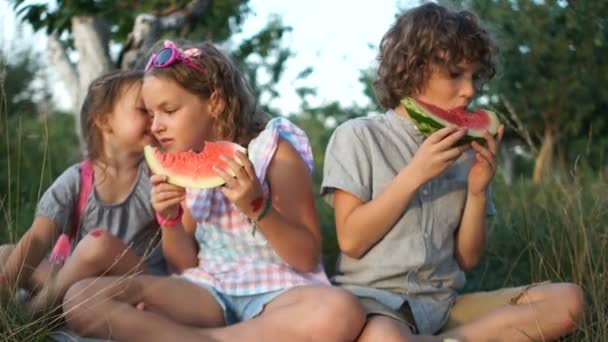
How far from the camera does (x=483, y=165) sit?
131 inches

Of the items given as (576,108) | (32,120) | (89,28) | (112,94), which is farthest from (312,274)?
(32,120)

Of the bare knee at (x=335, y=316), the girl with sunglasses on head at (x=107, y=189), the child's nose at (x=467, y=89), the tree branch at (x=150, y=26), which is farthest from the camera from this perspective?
the tree branch at (x=150, y=26)

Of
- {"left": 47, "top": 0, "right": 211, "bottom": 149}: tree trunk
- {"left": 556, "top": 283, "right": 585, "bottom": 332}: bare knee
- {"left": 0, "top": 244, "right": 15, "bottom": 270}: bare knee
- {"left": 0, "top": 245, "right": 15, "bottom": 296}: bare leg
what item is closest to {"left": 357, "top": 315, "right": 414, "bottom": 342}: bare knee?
{"left": 556, "top": 283, "right": 585, "bottom": 332}: bare knee

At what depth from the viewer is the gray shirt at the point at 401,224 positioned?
11.0 ft

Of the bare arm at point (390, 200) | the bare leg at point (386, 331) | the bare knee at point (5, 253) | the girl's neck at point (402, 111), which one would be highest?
the girl's neck at point (402, 111)

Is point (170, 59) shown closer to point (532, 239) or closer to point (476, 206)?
point (476, 206)

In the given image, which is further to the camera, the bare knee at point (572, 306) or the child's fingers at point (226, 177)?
the bare knee at point (572, 306)

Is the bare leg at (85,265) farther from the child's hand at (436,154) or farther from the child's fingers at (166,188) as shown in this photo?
the child's hand at (436,154)

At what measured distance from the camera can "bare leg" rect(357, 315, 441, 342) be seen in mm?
3078

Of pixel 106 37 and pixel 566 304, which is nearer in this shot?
pixel 566 304

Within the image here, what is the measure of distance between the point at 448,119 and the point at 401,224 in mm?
432

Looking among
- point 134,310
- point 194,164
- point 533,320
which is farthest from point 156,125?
point 533,320

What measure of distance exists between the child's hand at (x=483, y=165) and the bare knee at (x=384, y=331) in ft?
1.98

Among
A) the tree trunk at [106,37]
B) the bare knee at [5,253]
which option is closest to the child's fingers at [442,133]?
the bare knee at [5,253]
